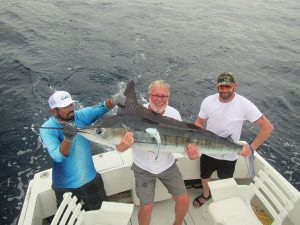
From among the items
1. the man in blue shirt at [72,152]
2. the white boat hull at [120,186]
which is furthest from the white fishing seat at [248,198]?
the man in blue shirt at [72,152]

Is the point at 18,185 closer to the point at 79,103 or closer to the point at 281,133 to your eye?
the point at 79,103

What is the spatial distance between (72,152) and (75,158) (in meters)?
0.08

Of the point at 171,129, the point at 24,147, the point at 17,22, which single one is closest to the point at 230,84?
the point at 171,129

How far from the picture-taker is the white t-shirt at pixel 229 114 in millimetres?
3414

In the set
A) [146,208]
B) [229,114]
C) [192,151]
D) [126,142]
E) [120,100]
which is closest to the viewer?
[126,142]

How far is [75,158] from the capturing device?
3240mm

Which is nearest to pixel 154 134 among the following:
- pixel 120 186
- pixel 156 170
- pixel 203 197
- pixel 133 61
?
pixel 156 170

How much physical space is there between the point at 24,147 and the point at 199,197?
13.2 ft

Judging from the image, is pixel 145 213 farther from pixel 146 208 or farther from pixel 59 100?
pixel 59 100

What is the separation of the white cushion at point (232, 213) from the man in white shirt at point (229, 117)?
46 centimetres

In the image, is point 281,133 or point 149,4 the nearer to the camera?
point 281,133

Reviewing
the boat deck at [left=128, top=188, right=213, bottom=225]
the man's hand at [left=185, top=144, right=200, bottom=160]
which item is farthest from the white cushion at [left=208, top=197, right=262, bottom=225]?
the man's hand at [left=185, top=144, right=200, bottom=160]

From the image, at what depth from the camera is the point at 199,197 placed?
4188mm

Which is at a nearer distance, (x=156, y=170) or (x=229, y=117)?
(x=156, y=170)
